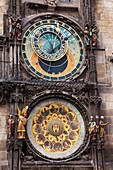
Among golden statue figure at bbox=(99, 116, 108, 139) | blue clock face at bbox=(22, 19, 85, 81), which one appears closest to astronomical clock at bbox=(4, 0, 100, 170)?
blue clock face at bbox=(22, 19, 85, 81)

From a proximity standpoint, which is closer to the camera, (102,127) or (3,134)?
(3,134)

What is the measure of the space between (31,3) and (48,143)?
419cm

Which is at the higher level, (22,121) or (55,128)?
(22,121)

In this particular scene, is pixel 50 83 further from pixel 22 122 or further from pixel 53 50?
pixel 22 122

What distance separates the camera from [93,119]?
34.4 feet

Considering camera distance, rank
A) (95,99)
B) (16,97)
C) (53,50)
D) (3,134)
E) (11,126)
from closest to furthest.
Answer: (11,126)
(3,134)
(16,97)
(95,99)
(53,50)

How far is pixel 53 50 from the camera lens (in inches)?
440

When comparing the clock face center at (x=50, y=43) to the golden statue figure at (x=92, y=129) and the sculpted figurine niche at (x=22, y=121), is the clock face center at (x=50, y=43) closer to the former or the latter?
the sculpted figurine niche at (x=22, y=121)

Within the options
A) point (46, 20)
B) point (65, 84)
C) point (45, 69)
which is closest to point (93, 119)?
point (65, 84)

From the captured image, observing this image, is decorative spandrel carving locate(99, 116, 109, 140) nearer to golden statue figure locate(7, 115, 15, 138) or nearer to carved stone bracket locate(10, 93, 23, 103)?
carved stone bracket locate(10, 93, 23, 103)

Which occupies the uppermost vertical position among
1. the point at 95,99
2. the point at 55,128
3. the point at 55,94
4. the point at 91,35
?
the point at 91,35

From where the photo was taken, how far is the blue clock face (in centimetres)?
1099

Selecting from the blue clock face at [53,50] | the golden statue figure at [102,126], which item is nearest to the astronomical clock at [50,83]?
the blue clock face at [53,50]

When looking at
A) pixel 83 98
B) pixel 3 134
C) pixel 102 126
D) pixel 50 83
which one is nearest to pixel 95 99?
pixel 83 98
